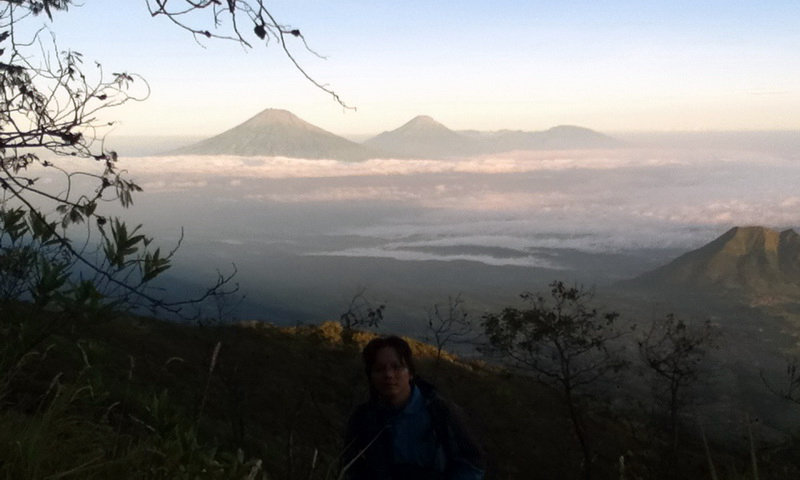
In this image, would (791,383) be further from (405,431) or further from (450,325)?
(405,431)

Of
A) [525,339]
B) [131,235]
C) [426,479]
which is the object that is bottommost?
[525,339]

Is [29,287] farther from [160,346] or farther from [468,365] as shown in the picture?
[468,365]

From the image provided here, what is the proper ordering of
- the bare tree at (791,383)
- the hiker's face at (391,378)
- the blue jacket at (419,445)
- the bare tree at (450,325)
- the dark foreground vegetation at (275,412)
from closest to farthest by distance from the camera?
1. the dark foreground vegetation at (275,412)
2. the blue jacket at (419,445)
3. the hiker's face at (391,378)
4. the bare tree at (791,383)
5. the bare tree at (450,325)

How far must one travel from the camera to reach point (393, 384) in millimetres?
3424

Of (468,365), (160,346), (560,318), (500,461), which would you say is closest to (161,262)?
(560,318)

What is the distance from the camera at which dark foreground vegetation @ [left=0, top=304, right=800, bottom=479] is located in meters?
2.56

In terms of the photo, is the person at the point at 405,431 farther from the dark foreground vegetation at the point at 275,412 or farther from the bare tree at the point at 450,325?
the bare tree at the point at 450,325

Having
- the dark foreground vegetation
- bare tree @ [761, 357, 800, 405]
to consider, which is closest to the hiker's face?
the dark foreground vegetation

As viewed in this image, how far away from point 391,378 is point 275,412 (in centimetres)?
2916

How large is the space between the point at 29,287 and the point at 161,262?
0.67 meters

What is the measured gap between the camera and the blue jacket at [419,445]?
3.29 m

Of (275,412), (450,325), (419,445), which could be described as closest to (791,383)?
(450,325)

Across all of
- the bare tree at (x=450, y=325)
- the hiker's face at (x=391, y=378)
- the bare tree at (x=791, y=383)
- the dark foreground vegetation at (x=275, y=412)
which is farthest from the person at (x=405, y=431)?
the bare tree at (x=791, y=383)

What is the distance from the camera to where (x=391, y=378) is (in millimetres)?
3439
